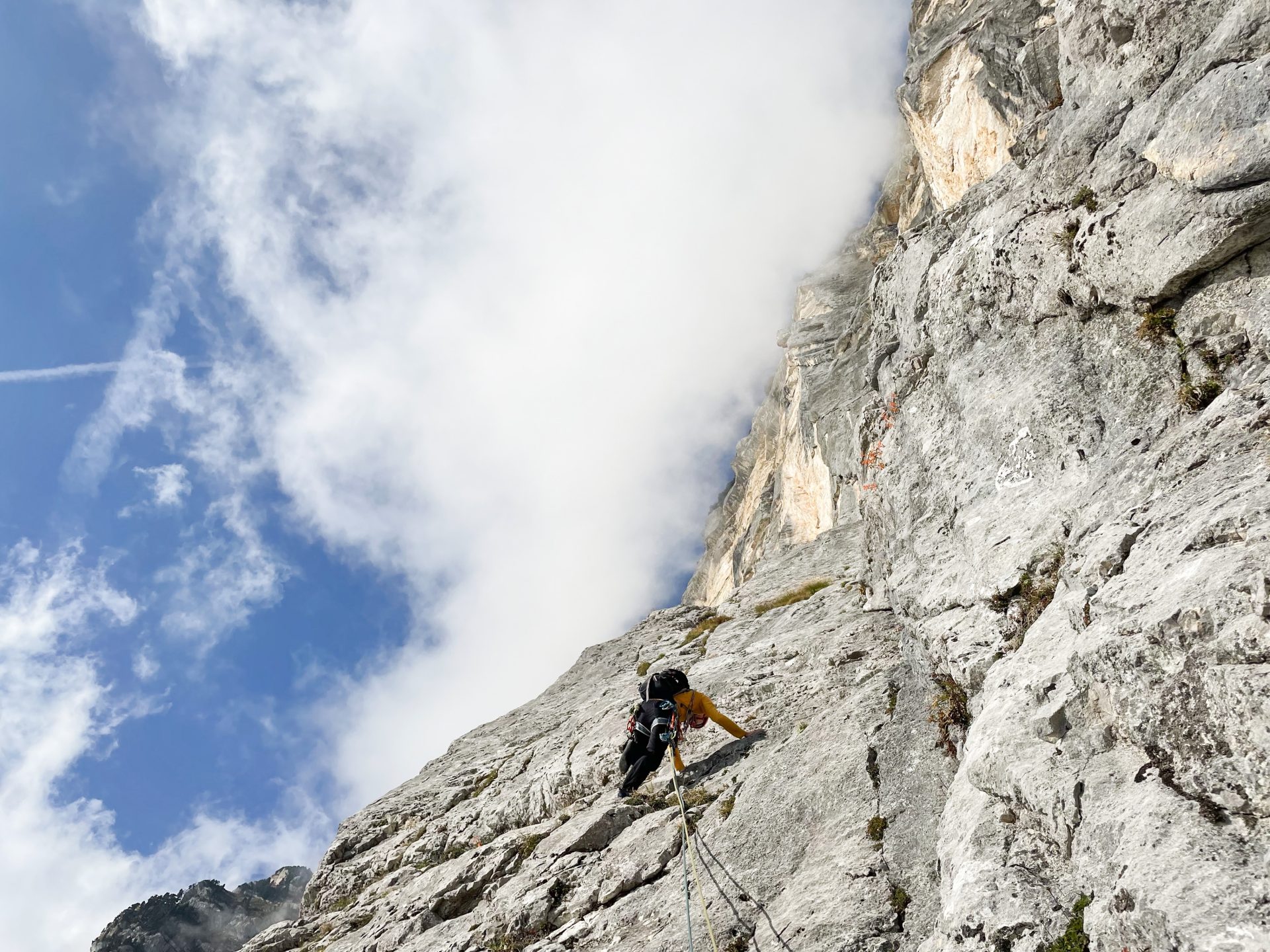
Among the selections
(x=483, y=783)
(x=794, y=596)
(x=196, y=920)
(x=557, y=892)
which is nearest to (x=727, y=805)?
(x=557, y=892)

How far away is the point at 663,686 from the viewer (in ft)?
52.1

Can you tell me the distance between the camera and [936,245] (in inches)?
627

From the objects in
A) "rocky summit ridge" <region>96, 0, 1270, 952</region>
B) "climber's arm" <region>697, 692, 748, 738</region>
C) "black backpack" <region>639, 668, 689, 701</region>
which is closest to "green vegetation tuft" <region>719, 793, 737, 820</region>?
"rocky summit ridge" <region>96, 0, 1270, 952</region>

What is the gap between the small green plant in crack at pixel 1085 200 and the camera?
453 inches

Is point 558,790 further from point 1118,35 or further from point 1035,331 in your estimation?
point 1118,35

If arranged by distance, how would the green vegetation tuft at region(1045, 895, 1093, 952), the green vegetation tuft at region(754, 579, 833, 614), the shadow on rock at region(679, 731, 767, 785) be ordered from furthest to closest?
the green vegetation tuft at region(754, 579, 833, 614)
the shadow on rock at region(679, 731, 767, 785)
the green vegetation tuft at region(1045, 895, 1093, 952)

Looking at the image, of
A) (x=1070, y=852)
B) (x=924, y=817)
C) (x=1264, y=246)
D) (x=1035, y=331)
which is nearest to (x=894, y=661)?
(x=924, y=817)

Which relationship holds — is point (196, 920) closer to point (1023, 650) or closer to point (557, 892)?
point (557, 892)

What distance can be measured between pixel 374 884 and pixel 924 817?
47.6 feet

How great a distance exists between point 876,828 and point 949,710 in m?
2.04

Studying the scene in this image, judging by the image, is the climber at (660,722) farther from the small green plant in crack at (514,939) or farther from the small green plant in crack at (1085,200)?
the small green plant in crack at (1085,200)

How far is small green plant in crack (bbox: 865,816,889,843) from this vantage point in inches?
411

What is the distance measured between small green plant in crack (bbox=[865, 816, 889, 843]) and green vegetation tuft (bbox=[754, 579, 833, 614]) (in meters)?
12.4

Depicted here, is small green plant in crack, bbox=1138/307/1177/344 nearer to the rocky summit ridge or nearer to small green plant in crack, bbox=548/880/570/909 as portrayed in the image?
the rocky summit ridge
